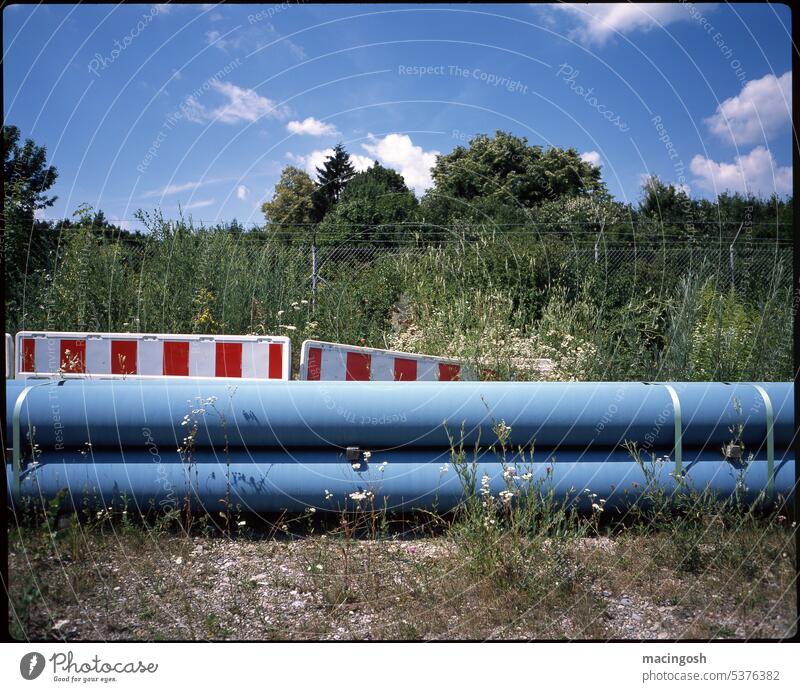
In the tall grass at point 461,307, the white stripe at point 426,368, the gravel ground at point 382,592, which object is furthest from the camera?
the tall grass at point 461,307

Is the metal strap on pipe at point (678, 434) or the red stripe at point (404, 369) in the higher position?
the red stripe at point (404, 369)

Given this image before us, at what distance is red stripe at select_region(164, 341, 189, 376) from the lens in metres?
3.88

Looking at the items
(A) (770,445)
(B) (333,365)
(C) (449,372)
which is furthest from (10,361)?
(A) (770,445)

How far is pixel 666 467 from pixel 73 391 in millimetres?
3166

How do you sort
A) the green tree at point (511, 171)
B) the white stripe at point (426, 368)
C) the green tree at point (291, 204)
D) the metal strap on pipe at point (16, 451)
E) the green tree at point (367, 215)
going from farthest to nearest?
the green tree at point (511, 171)
the green tree at point (367, 215)
the green tree at point (291, 204)
the white stripe at point (426, 368)
the metal strap on pipe at point (16, 451)

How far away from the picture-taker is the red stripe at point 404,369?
4152 millimetres

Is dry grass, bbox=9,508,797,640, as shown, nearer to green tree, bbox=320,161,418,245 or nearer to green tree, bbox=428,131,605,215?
green tree, bbox=320,161,418,245

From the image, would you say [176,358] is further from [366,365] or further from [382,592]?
[382,592]

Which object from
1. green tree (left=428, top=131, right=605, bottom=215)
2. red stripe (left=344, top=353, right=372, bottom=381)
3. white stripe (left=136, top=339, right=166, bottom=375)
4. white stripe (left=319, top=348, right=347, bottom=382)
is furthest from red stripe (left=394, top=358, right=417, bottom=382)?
green tree (left=428, top=131, right=605, bottom=215)

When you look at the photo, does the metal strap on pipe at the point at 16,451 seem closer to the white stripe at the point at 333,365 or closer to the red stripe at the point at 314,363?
the red stripe at the point at 314,363

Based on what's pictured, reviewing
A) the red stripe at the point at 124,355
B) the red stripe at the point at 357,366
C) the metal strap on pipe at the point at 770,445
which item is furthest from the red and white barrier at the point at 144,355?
the metal strap on pipe at the point at 770,445

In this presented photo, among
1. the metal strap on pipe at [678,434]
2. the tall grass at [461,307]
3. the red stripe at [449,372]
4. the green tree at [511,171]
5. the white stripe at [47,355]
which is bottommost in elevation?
the metal strap on pipe at [678,434]

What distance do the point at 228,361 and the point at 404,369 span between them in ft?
4.13

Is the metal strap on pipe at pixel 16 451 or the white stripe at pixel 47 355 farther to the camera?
the white stripe at pixel 47 355
